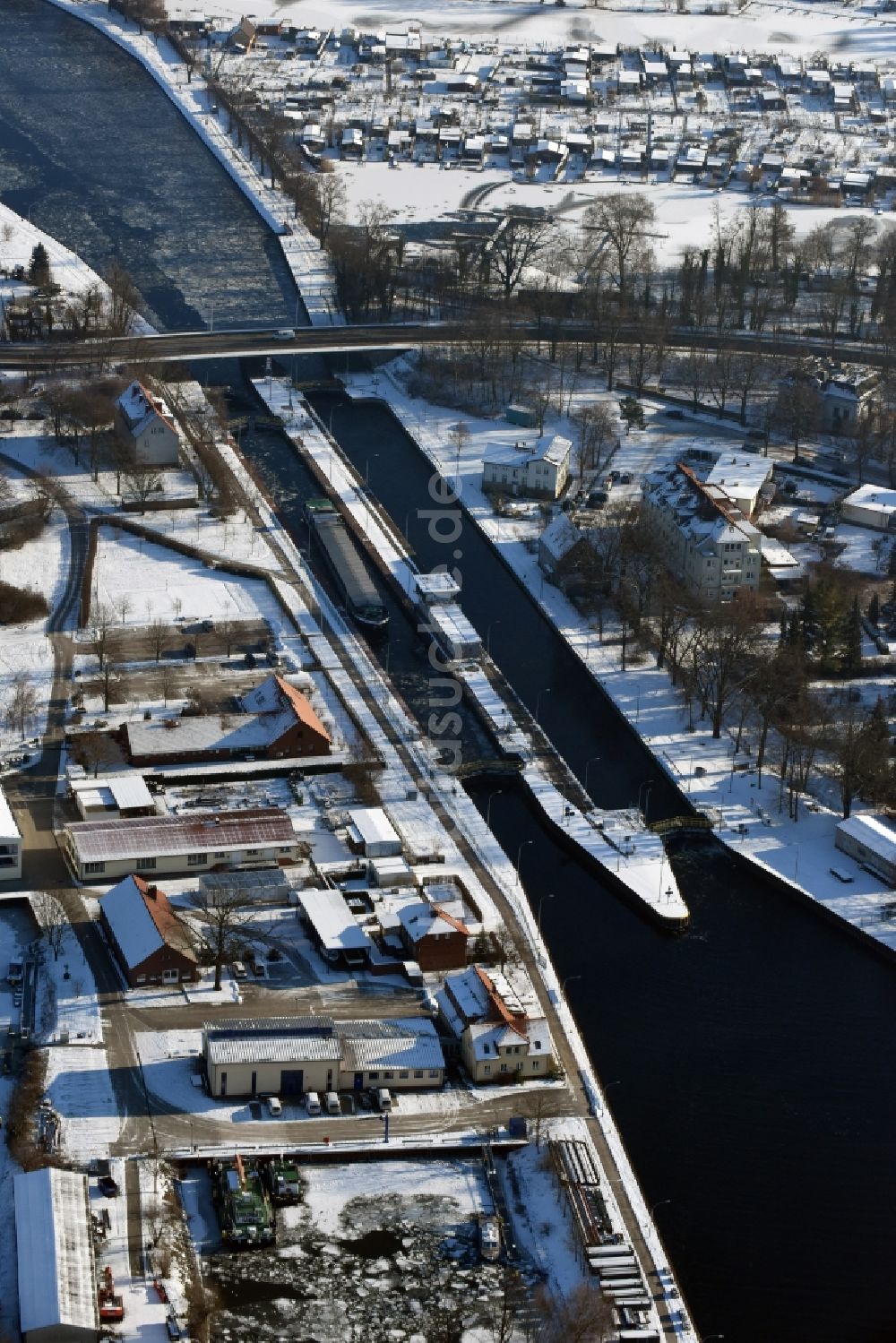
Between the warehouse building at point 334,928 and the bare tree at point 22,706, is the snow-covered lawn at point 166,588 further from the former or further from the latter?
the warehouse building at point 334,928

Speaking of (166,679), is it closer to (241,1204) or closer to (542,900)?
(542,900)

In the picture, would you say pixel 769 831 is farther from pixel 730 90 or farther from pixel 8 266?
pixel 730 90

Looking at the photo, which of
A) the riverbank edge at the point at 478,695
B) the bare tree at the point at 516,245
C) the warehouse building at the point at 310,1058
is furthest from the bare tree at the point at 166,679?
the bare tree at the point at 516,245

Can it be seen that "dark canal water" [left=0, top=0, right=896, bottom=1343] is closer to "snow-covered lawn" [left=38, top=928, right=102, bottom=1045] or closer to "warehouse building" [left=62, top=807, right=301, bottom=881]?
"warehouse building" [left=62, top=807, right=301, bottom=881]

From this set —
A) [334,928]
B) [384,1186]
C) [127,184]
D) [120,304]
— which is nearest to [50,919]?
[334,928]

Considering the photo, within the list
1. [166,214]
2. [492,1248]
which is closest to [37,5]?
Result: [166,214]
